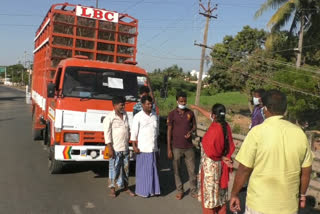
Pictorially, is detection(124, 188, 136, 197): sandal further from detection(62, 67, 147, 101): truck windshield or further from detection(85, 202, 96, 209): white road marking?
detection(62, 67, 147, 101): truck windshield

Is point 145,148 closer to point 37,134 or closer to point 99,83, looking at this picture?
point 99,83

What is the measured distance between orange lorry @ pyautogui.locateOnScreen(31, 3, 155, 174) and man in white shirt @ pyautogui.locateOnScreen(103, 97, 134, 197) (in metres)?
0.49

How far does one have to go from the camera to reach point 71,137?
5949mm

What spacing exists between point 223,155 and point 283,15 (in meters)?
18.1

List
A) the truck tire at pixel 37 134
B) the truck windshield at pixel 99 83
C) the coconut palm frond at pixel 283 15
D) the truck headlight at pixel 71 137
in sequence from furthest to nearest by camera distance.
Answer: the coconut palm frond at pixel 283 15 → the truck tire at pixel 37 134 → the truck windshield at pixel 99 83 → the truck headlight at pixel 71 137

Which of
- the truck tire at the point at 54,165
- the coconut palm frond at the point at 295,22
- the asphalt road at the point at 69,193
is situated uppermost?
the coconut palm frond at the point at 295,22

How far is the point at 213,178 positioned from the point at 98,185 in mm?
2622

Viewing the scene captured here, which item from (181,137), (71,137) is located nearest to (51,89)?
(71,137)

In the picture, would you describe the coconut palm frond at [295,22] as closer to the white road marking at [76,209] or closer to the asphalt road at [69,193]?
the asphalt road at [69,193]

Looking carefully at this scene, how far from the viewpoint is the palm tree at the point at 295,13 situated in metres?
20.0

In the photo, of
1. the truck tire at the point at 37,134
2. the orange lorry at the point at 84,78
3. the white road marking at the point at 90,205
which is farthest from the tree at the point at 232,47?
the white road marking at the point at 90,205

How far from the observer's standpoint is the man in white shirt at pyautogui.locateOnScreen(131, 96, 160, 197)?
5441mm

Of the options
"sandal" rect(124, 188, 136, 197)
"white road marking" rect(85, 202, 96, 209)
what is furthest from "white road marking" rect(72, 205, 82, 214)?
"sandal" rect(124, 188, 136, 197)

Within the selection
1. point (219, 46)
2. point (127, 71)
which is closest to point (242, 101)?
point (219, 46)
